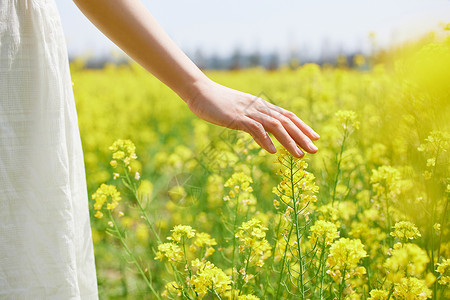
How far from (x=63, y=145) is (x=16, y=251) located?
0.26m

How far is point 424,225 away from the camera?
1.35 m

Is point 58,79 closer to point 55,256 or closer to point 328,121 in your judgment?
point 55,256

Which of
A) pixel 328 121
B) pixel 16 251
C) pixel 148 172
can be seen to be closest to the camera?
pixel 16 251

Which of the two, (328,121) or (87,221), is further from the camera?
(328,121)

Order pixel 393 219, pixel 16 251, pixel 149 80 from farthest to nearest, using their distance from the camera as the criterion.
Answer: pixel 149 80 → pixel 393 219 → pixel 16 251

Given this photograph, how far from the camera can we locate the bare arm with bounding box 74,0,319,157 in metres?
0.95

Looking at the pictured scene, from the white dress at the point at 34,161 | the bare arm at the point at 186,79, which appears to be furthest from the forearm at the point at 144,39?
the white dress at the point at 34,161

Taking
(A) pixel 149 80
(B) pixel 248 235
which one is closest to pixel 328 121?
(B) pixel 248 235

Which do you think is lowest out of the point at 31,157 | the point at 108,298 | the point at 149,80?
the point at 108,298

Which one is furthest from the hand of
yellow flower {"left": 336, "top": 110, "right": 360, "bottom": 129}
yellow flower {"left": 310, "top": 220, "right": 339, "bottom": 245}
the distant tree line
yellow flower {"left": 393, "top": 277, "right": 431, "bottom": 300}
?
the distant tree line

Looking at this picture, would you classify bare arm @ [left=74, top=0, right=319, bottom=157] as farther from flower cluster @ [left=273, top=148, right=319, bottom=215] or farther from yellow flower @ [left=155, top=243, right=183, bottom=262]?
yellow flower @ [left=155, top=243, right=183, bottom=262]

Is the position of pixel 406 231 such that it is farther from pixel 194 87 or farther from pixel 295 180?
pixel 194 87

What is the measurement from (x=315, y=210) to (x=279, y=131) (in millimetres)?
609

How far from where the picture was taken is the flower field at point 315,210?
1.13 metres
